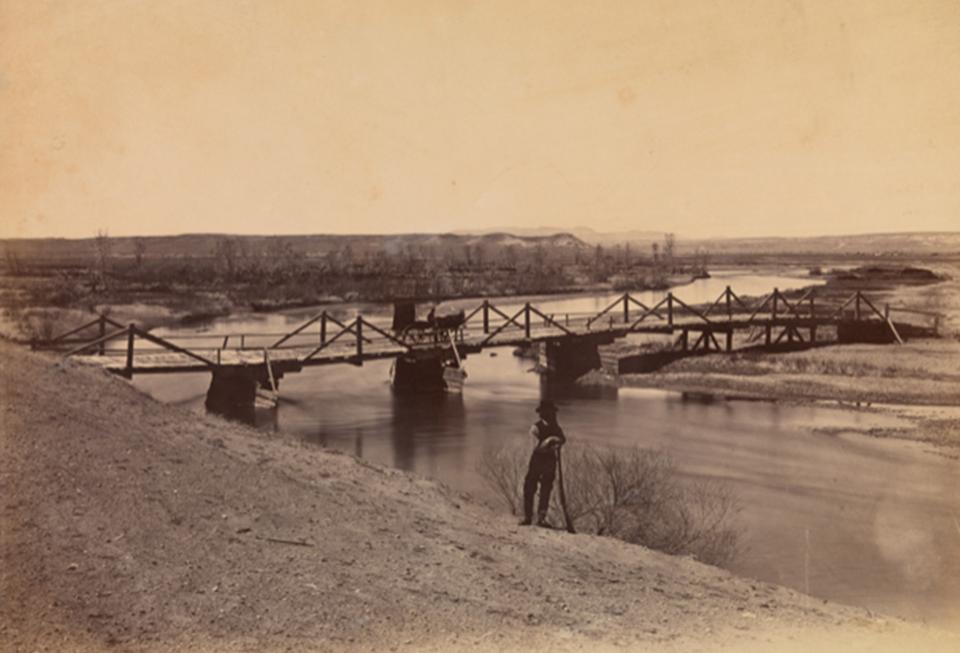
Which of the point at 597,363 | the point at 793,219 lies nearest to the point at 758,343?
the point at 597,363

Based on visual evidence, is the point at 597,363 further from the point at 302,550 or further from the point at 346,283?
the point at 346,283

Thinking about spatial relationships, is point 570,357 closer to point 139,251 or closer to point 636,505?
point 636,505

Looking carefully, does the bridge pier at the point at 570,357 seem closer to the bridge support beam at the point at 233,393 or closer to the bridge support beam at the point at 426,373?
the bridge support beam at the point at 426,373

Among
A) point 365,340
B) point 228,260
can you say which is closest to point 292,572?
point 365,340

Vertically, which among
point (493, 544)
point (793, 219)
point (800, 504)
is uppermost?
point (793, 219)

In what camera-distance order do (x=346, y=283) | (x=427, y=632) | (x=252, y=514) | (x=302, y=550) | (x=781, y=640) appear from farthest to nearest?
(x=346, y=283) < (x=252, y=514) < (x=302, y=550) < (x=781, y=640) < (x=427, y=632)

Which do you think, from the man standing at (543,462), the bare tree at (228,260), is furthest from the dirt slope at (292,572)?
the bare tree at (228,260)

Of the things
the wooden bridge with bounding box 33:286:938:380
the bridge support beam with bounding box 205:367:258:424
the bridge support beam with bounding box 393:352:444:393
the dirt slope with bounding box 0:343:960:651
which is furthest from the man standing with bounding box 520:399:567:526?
the bridge support beam with bounding box 393:352:444:393
